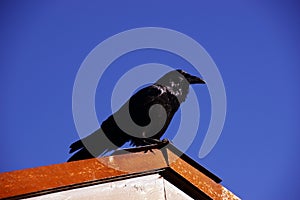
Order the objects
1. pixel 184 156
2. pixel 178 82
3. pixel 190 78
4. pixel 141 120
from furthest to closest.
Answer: pixel 190 78, pixel 178 82, pixel 141 120, pixel 184 156

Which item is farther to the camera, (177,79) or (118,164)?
(177,79)

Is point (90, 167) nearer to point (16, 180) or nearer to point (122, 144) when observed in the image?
point (16, 180)

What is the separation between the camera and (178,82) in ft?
19.4

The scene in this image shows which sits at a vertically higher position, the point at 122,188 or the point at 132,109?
the point at 132,109

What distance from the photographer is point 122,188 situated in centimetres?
314

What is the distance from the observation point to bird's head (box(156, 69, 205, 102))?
580cm

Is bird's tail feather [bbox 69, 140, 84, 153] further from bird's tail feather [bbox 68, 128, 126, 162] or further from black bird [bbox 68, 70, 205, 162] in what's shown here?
black bird [bbox 68, 70, 205, 162]

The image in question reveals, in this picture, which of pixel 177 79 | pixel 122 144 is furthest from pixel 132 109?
pixel 177 79

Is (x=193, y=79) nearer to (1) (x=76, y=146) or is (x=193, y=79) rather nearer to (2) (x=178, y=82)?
(2) (x=178, y=82)

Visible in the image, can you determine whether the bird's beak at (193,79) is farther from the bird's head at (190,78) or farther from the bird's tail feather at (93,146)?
the bird's tail feather at (93,146)

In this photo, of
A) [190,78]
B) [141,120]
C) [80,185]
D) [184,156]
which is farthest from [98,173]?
[190,78]

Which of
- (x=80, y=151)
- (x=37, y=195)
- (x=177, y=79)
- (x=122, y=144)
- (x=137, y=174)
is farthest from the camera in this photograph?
(x=177, y=79)

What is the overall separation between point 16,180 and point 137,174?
0.79m

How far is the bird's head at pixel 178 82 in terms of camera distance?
19.0 feet
